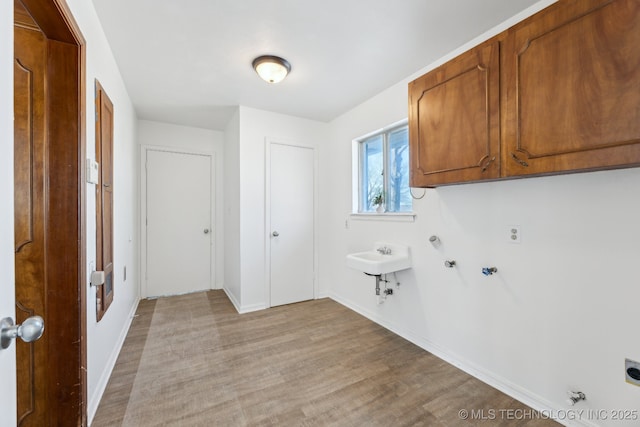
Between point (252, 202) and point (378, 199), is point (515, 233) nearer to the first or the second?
point (378, 199)

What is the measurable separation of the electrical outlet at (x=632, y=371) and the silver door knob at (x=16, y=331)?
2.35 meters

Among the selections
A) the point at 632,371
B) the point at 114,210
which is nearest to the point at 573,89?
the point at 632,371

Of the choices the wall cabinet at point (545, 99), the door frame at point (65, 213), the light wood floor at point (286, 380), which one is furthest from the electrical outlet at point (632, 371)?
the door frame at point (65, 213)

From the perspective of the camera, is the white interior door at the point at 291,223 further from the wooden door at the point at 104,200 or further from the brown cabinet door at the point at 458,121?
the brown cabinet door at the point at 458,121

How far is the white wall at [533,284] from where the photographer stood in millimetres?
1396

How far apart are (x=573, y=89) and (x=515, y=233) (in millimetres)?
882

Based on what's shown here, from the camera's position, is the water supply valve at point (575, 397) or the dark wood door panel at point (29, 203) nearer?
the dark wood door panel at point (29, 203)

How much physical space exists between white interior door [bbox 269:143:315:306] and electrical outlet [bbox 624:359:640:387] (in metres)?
2.87

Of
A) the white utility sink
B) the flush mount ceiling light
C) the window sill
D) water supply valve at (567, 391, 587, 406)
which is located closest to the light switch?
the flush mount ceiling light

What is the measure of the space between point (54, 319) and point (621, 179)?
294 cm

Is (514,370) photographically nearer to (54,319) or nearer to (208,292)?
(54,319)

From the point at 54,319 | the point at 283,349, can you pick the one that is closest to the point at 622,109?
the point at 283,349

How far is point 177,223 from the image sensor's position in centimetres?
393

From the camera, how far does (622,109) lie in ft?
3.80
